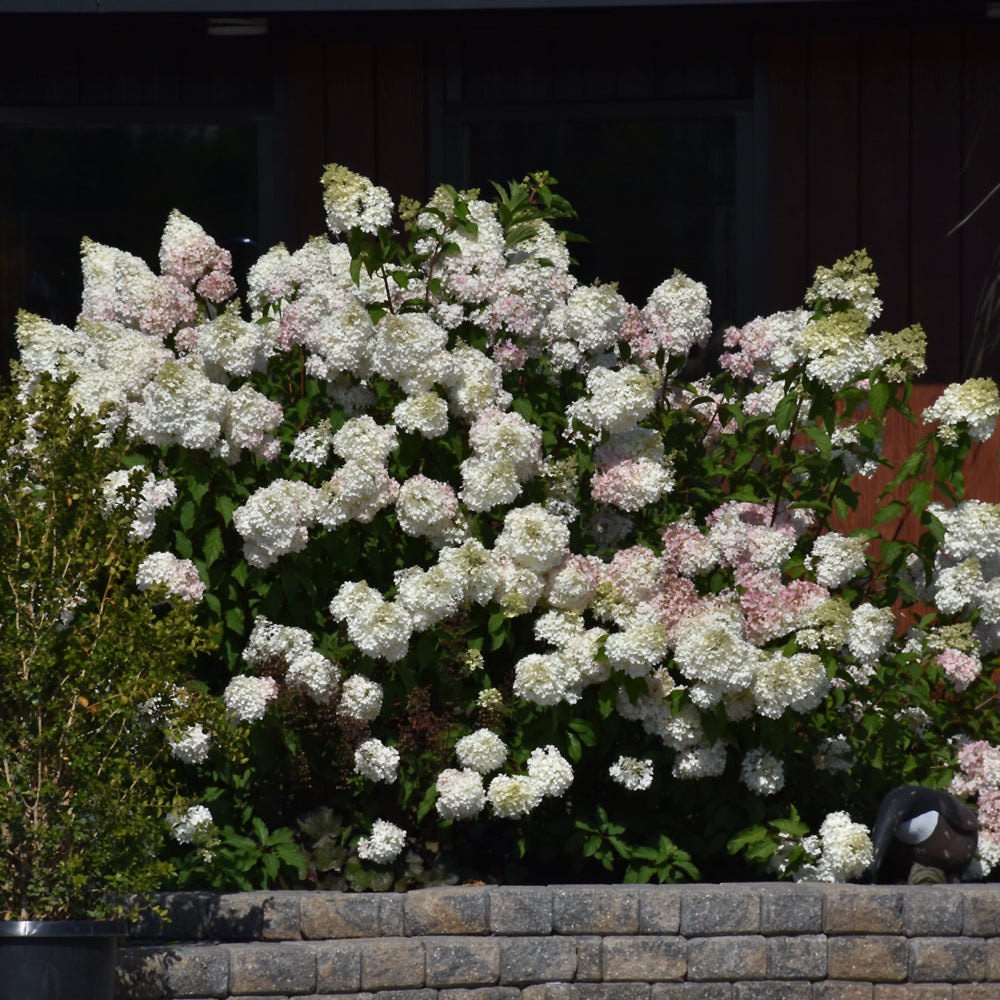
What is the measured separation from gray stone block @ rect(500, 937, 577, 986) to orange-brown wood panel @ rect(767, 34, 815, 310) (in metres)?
3.25

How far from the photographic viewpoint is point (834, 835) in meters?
4.32

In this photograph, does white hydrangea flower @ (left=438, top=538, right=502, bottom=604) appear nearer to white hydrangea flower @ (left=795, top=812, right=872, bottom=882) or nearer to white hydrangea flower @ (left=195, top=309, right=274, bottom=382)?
white hydrangea flower @ (left=195, top=309, right=274, bottom=382)

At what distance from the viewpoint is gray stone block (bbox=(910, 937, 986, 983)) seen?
4215 millimetres

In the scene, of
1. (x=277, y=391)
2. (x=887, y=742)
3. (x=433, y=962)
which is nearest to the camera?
(x=433, y=962)

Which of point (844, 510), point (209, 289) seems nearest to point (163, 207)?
point (209, 289)

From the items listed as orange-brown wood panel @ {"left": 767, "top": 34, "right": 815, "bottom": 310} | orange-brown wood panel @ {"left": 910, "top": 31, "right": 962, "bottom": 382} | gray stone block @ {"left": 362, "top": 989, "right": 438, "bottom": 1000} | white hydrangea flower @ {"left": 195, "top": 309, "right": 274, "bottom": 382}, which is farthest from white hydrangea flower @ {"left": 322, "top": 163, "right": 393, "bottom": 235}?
orange-brown wood panel @ {"left": 910, "top": 31, "right": 962, "bottom": 382}

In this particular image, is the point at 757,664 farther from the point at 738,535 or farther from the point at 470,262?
the point at 470,262

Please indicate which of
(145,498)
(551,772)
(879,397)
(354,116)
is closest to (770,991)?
(551,772)

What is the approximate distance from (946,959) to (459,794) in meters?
1.43

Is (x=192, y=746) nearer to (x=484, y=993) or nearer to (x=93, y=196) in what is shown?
(x=484, y=993)

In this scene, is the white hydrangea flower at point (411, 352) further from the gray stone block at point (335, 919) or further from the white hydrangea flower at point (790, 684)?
the gray stone block at point (335, 919)

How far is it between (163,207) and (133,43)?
2.35ft

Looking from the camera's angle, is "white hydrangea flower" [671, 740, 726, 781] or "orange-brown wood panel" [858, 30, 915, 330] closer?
"white hydrangea flower" [671, 740, 726, 781]

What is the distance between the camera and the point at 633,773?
4.41 meters
